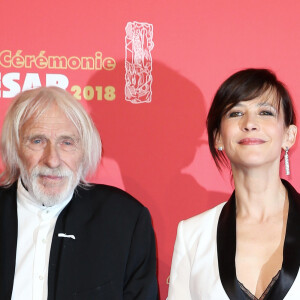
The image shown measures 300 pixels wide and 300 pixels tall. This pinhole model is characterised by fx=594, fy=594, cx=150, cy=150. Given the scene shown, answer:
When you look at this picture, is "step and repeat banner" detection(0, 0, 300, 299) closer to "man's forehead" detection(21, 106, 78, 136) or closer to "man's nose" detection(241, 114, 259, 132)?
"man's forehead" detection(21, 106, 78, 136)

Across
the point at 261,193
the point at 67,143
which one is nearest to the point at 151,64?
the point at 67,143

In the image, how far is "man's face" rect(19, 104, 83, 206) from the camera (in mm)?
2051

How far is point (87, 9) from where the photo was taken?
2.32 metres

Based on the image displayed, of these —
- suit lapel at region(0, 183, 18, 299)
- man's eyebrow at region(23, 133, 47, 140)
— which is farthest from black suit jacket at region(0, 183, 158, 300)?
man's eyebrow at region(23, 133, 47, 140)

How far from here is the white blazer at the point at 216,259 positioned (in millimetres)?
1731

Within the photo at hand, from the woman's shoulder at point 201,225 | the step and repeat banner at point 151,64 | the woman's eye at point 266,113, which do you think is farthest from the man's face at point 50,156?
the woman's eye at point 266,113

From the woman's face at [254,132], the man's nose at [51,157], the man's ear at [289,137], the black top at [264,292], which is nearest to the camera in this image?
the black top at [264,292]

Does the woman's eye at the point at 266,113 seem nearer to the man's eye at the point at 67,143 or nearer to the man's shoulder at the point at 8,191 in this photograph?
the man's eye at the point at 67,143

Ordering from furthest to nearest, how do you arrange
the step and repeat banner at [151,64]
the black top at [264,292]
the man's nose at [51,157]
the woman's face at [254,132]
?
the step and repeat banner at [151,64] < the man's nose at [51,157] < the woman's face at [254,132] < the black top at [264,292]

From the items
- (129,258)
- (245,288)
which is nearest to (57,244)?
(129,258)

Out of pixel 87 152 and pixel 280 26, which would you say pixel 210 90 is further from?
pixel 87 152

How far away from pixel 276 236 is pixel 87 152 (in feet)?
2.42

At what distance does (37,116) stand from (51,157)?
169 mm

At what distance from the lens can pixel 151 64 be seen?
7.65 feet
